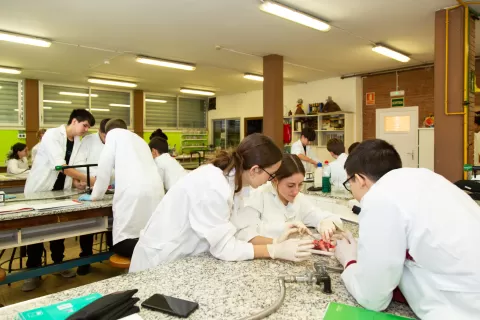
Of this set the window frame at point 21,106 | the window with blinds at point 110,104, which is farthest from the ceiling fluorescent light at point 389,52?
the window frame at point 21,106

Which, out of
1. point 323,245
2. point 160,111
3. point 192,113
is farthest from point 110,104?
point 323,245

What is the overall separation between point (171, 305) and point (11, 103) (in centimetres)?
924

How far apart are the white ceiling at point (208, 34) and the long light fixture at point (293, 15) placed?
0.27 feet

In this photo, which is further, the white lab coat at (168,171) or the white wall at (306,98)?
the white wall at (306,98)

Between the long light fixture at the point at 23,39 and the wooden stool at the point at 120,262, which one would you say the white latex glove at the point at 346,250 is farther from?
the long light fixture at the point at 23,39

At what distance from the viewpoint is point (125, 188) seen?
8.84ft

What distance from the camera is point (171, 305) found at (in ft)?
3.26

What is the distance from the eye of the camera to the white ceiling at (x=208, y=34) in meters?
4.07

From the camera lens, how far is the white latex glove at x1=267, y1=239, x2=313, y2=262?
1365 mm

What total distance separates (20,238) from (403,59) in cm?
629

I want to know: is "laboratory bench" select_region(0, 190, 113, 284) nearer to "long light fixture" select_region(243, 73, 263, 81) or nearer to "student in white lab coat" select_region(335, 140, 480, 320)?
"student in white lab coat" select_region(335, 140, 480, 320)

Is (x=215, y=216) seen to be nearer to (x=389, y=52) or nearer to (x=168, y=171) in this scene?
(x=168, y=171)

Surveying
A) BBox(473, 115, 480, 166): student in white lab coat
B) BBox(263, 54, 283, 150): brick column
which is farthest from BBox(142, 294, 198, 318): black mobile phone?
BBox(263, 54, 283, 150): brick column

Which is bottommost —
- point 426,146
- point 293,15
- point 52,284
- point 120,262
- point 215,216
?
point 52,284
